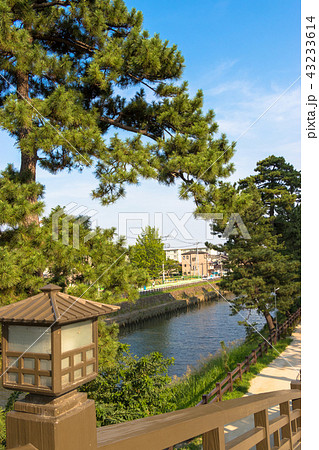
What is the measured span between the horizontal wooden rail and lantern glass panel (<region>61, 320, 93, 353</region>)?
265 millimetres

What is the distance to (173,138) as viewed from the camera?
263 inches

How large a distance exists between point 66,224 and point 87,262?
Answer: 86cm

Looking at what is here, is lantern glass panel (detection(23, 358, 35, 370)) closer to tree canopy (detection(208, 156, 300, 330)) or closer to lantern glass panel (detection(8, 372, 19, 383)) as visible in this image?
lantern glass panel (detection(8, 372, 19, 383))

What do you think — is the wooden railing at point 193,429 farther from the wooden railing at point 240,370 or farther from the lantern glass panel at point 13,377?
the wooden railing at point 240,370

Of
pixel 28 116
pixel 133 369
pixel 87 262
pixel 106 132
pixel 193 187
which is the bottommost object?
pixel 133 369

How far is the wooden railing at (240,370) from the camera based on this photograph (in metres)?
6.86

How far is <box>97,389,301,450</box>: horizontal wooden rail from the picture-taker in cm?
93

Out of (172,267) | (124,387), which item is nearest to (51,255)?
(124,387)

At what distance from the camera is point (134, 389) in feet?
17.4

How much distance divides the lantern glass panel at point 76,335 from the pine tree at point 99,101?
4.71 metres
